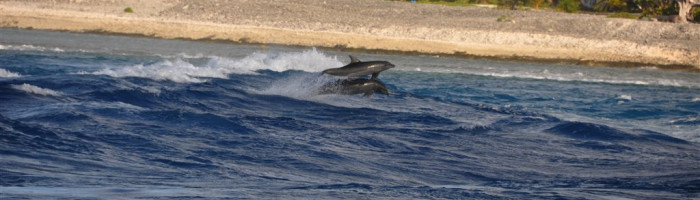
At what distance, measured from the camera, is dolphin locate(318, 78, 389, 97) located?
1788cm

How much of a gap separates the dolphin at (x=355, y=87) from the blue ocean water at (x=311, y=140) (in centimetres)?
26

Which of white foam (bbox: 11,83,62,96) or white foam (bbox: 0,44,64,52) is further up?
white foam (bbox: 11,83,62,96)

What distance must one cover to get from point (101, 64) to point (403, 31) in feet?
62.9

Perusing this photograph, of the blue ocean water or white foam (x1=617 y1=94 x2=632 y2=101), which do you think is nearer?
the blue ocean water

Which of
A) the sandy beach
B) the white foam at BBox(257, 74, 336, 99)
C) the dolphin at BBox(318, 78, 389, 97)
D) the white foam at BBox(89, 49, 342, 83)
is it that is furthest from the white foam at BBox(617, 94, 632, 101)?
the sandy beach

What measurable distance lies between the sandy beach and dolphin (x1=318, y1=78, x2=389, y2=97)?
2313 centimetres

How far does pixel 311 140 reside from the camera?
45.8 feet

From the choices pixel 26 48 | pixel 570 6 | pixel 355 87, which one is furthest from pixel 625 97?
pixel 570 6

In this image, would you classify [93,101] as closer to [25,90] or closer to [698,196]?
[25,90]

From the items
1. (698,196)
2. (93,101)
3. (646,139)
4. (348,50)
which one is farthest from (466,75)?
(698,196)

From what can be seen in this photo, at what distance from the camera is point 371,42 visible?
42719 millimetres

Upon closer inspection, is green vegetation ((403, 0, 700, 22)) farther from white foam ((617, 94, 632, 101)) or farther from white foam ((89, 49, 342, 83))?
white foam ((617, 94, 632, 101))

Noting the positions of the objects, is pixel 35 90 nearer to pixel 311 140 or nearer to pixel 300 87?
pixel 311 140

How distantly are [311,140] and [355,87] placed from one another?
4405 millimetres
